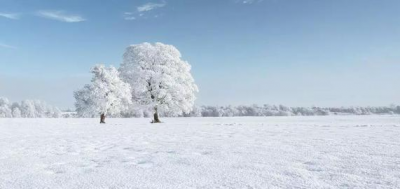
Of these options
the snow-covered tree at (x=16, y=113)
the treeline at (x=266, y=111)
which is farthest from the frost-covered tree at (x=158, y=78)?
the snow-covered tree at (x=16, y=113)

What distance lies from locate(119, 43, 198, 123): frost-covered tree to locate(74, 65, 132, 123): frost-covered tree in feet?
4.43

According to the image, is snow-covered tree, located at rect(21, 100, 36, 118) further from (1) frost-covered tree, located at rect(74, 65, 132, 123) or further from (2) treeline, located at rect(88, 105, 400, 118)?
(1) frost-covered tree, located at rect(74, 65, 132, 123)

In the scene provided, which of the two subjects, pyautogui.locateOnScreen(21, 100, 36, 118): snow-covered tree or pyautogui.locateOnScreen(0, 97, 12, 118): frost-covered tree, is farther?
pyautogui.locateOnScreen(21, 100, 36, 118): snow-covered tree

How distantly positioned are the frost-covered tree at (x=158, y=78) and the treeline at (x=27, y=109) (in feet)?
377

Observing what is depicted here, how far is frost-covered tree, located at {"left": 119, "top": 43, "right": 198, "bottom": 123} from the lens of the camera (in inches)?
1394

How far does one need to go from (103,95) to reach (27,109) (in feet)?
415

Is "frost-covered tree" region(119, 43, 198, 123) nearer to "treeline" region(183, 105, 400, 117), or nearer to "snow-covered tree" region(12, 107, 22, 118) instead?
"treeline" region(183, 105, 400, 117)

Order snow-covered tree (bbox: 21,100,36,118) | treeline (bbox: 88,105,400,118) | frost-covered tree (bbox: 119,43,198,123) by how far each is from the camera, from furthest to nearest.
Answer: snow-covered tree (bbox: 21,100,36,118)
treeline (bbox: 88,105,400,118)
frost-covered tree (bbox: 119,43,198,123)

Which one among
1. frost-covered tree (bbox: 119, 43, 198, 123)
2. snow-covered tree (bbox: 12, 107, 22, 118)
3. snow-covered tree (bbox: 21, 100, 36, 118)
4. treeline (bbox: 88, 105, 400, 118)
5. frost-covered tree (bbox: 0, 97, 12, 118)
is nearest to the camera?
frost-covered tree (bbox: 119, 43, 198, 123)

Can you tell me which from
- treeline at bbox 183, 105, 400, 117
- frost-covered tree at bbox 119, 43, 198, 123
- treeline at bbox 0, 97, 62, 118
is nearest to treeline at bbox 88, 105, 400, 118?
treeline at bbox 183, 105, 400, 117

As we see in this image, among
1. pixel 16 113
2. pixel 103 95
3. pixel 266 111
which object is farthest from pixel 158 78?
pixel 16 113

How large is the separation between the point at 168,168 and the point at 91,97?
3207 centimetres

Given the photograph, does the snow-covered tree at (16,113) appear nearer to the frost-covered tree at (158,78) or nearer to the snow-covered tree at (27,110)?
the snow-covered tree at (27,110)

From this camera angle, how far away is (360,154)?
7.52 m
